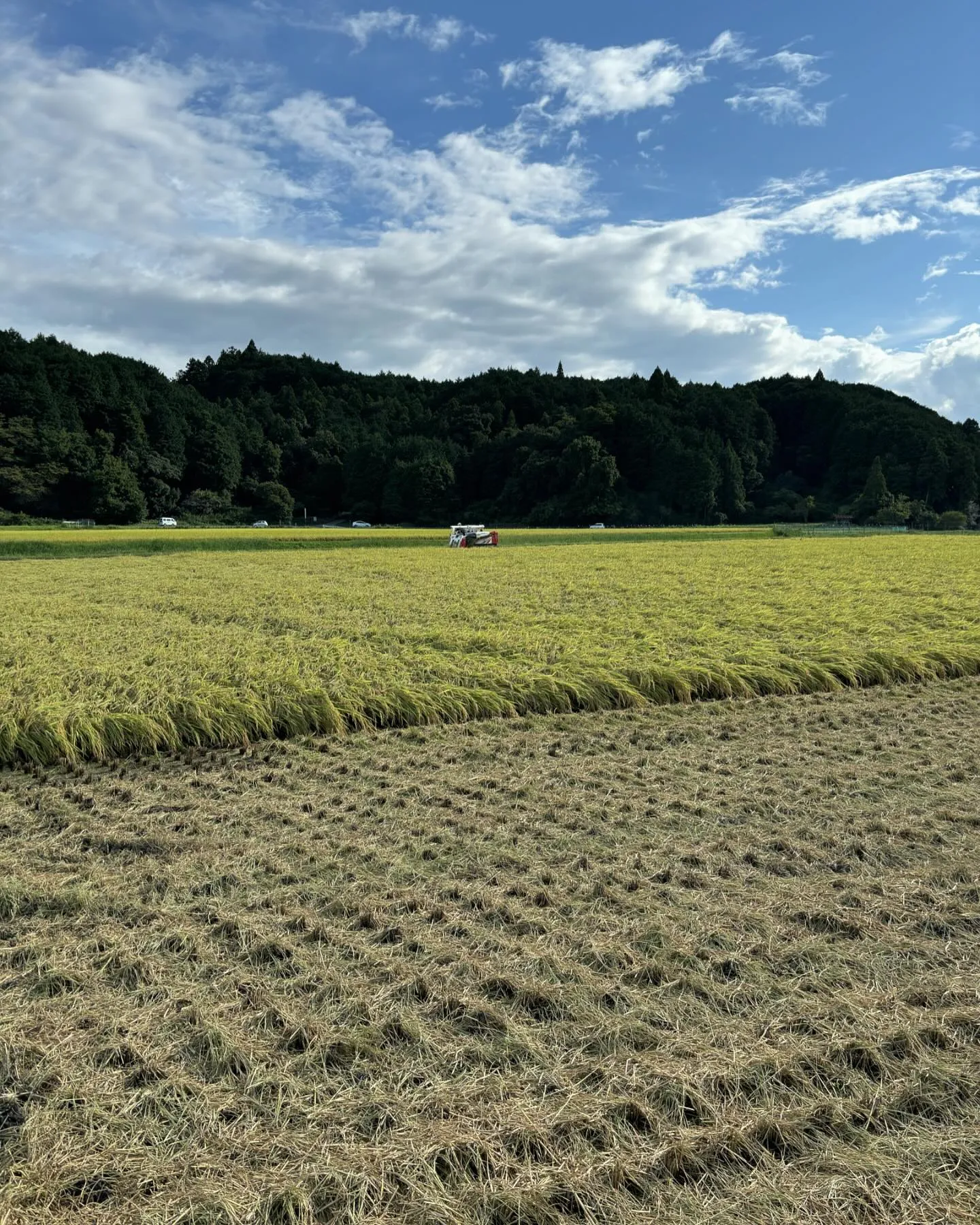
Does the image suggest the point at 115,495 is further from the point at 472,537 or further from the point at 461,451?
the point at 461,451

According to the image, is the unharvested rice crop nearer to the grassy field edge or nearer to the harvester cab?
the grassy field edge

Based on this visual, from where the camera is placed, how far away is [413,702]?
744 centimetres

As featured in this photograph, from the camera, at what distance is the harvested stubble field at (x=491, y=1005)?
2.15 metres

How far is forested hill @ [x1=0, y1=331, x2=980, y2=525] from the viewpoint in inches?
2717

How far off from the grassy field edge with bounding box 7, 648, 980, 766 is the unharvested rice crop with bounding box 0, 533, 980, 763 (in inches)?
0.7

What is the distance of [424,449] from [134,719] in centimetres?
8084

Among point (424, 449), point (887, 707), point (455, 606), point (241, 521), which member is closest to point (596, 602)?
point (455, 606)

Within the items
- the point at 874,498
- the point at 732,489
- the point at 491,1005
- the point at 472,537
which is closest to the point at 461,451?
the point at 732,489

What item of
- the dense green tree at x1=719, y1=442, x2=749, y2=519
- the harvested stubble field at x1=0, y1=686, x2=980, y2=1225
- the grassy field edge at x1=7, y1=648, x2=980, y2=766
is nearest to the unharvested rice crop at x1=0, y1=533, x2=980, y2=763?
the grassy field edge at x1=7, y1=648, x2=980, y2=766

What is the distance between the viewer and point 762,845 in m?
4.39

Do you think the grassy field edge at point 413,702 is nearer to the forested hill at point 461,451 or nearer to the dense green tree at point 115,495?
the forested hill at point 461,451

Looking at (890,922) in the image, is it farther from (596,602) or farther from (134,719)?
(596,602)

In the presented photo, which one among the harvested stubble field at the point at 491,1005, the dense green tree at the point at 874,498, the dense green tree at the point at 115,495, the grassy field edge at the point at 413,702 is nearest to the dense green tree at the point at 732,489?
the dense green tree at the point at 874,498

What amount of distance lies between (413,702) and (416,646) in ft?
8.11
